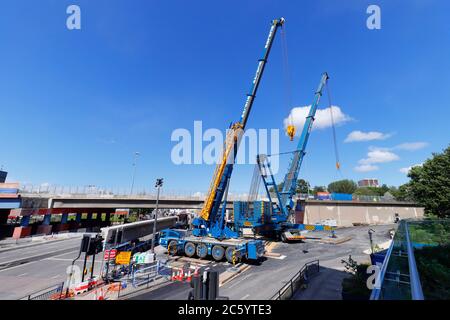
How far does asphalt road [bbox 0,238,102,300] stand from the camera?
576 inches

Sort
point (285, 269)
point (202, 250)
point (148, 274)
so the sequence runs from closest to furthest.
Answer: point (148, 274)
point (285, 269)
point (202, 250)

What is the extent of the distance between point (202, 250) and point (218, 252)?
1.67 meters

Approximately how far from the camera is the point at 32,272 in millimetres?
18562

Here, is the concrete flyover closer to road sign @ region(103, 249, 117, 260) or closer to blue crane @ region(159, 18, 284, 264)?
blue crane @ region(159, 18, 284, 264)

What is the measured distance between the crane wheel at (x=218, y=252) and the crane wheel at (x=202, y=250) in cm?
72

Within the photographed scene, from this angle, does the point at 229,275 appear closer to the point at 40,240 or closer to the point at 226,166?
the point at 226,166

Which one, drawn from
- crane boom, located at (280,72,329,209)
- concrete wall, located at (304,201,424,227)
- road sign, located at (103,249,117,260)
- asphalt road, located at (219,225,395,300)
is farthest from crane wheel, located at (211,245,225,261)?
concrete wall, located at (304,201,424,227)

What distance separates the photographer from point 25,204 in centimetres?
3600

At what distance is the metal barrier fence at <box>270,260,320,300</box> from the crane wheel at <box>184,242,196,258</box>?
385 inches

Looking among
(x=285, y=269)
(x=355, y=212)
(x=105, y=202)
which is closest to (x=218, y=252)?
(x=285, y=269)

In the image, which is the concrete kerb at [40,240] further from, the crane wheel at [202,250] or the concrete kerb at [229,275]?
the concrete kerb at [229,275]
